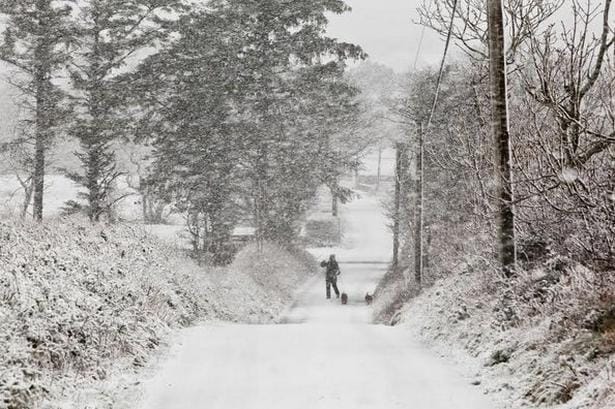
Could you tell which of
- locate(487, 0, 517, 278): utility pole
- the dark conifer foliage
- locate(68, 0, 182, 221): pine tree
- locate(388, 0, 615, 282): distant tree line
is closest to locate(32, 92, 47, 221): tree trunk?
locate(68, 0, 182, 221): pine tree

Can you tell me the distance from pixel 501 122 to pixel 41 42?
19.5 m

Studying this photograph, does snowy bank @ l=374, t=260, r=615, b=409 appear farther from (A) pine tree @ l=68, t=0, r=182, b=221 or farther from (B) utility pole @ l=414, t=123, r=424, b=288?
(A) pine tree @ l=68, t=0, r=182, b=221

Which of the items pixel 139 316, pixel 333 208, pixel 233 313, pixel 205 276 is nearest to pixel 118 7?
pixel 205 276

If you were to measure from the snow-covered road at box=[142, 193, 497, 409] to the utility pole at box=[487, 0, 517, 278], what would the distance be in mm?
2301

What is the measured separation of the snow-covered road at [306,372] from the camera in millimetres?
6883

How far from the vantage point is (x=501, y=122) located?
955 centimetres

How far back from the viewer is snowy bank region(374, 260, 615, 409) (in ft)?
19.8

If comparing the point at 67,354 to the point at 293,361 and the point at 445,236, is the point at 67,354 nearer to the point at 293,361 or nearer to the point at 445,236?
the point at 293,361

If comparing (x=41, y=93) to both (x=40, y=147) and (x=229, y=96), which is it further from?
(x=229, y=96)

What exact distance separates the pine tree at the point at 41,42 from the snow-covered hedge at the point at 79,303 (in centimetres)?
843

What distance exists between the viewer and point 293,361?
8570 millimetres

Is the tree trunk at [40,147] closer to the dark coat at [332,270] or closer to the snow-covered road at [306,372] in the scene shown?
Answer: the dark coat at [332,270]

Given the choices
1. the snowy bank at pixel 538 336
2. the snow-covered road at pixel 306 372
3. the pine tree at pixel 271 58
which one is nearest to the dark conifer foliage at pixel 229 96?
the pine tree at pixel 271 58

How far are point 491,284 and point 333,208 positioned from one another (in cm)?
4625
